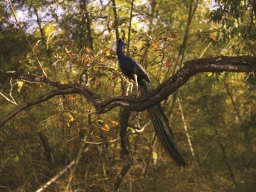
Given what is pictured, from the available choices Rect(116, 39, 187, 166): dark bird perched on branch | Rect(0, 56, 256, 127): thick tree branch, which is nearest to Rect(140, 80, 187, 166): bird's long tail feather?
Rect(116, 39, 187, 166): dark bird perched on branch

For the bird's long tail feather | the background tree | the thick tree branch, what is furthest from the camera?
the background tree

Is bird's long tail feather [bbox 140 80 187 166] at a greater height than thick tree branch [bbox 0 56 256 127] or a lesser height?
lesser

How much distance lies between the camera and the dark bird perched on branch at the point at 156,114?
218 centimetres

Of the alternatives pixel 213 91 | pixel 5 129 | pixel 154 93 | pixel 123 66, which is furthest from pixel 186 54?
pixel 154 93

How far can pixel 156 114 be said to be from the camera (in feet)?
7.53

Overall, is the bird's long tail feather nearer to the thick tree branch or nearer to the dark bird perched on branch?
the dark bird perched on branch

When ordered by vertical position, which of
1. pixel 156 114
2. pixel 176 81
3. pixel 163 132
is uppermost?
pixel 176 81

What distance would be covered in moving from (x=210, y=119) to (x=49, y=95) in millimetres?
5670

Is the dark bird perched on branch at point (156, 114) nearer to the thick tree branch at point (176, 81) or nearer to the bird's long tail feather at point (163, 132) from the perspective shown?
the bird's long tail feather at point (163, 132)

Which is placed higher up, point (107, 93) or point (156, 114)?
point (107, 93)

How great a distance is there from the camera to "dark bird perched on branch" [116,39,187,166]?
2180mm

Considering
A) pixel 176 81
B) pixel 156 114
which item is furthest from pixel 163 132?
pixel 176 81

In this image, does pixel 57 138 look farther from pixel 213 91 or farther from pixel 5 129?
pixel 213 91

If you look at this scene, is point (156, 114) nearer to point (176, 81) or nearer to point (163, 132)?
point (163, 132)
